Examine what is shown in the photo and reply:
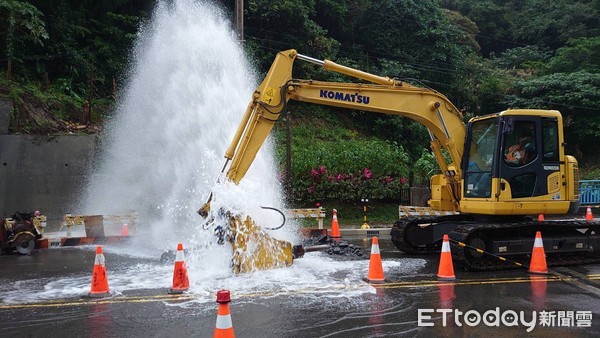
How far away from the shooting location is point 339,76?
28.4 m

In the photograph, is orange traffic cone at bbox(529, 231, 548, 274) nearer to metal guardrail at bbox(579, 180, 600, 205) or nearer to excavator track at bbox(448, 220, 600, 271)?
excavator track at bbox(448, 220, 600, 271)

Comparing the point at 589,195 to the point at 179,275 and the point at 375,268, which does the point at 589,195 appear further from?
the point at 179,275

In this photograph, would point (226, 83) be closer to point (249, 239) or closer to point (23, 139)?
point (249, 239)

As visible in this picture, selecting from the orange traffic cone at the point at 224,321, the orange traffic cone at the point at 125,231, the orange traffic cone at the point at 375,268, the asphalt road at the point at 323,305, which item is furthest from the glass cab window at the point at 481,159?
the orange traffic cone at the point at 125,231

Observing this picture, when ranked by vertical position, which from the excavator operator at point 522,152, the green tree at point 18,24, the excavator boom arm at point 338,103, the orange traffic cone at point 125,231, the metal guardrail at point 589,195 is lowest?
the orange traffic cone at point 125,231

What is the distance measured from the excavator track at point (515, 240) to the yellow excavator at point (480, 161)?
0.02 m

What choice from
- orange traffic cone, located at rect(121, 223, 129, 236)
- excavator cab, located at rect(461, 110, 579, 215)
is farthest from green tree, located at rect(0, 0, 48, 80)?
excavator cab, located at rect(461, 110, 579, 215)

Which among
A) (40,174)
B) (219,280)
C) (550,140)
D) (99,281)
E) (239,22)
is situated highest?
(239,22)

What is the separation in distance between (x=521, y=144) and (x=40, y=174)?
15175 mm

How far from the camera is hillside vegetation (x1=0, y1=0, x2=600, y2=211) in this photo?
19.1 meters

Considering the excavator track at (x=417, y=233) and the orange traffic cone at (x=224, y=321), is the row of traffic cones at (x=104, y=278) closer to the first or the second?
the orange traffic cone at (x=224, y=321)

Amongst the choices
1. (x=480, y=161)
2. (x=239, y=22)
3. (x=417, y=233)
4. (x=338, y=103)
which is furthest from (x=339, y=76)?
(x=338, y=103)

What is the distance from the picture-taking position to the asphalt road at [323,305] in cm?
566

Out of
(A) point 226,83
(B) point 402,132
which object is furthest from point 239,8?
(B) point 402,132
